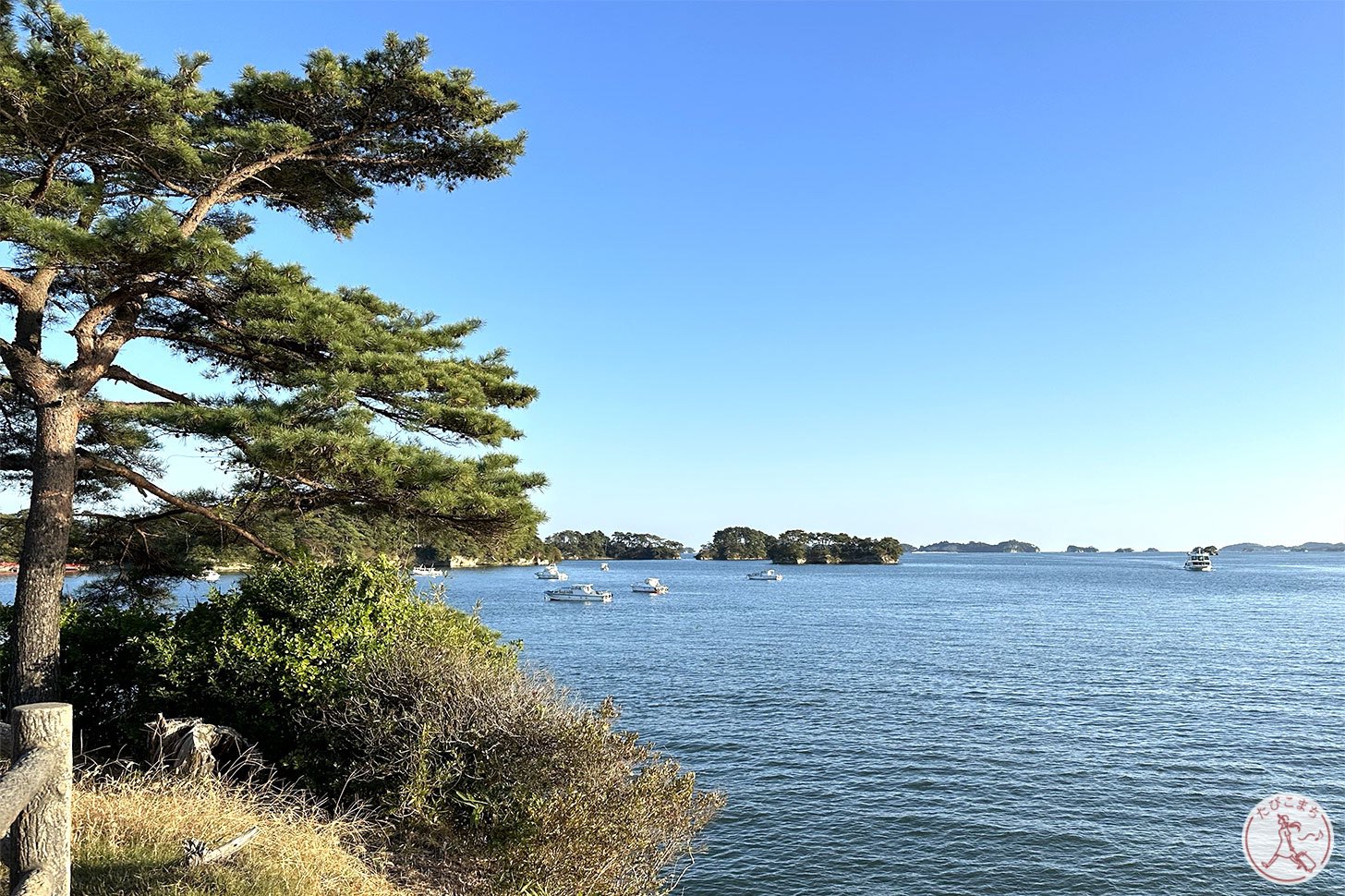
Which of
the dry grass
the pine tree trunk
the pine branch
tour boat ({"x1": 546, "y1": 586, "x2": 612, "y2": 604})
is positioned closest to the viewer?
the dry grass

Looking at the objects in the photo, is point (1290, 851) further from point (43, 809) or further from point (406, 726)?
point (43, 809)

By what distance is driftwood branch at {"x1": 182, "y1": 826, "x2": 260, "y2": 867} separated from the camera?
6.52m

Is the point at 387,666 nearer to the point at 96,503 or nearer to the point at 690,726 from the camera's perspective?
the point at 96,503

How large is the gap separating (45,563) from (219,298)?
14.9 ft

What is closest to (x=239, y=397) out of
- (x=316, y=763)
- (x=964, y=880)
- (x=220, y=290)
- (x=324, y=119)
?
(x=220, y=290)

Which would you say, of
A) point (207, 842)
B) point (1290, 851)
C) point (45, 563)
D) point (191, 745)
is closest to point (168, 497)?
point (45, 563)

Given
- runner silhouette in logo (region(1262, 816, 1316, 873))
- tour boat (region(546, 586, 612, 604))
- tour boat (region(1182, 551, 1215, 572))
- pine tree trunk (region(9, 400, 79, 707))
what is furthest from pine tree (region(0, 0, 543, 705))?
tour boat (region(1182, 551, 1215, 572))

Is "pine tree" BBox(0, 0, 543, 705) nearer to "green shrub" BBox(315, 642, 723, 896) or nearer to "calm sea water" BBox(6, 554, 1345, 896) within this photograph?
"green shrub" BBox(315, 642, 723, 896)

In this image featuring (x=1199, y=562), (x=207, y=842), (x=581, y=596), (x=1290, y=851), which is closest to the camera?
(x=207, y=842)

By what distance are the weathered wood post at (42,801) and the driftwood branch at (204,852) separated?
2.12 m

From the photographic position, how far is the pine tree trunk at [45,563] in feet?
35.8

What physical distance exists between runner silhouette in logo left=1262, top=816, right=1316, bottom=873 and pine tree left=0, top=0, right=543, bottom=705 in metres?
18.2

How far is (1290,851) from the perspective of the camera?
18.2 m

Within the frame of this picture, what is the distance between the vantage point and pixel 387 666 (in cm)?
1001
